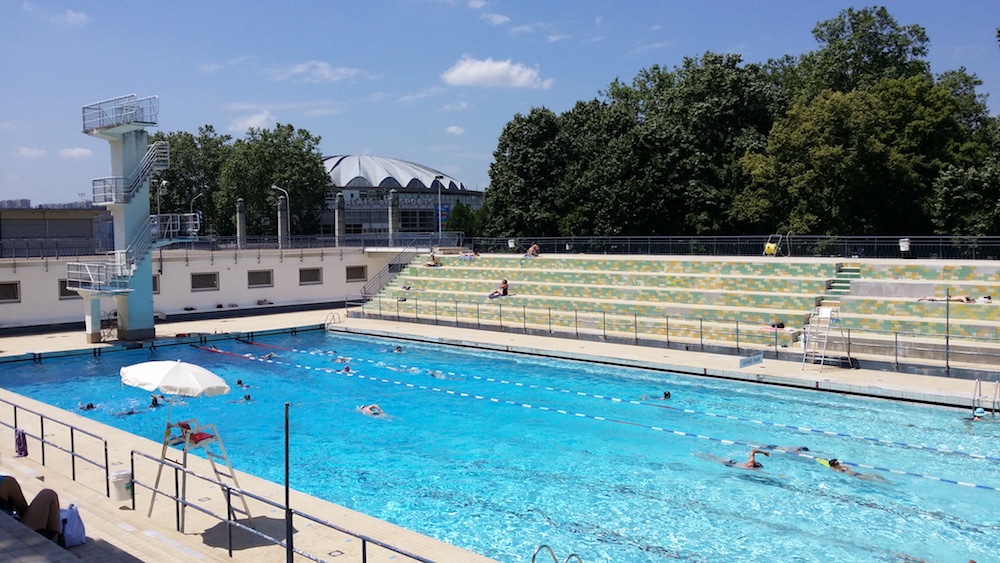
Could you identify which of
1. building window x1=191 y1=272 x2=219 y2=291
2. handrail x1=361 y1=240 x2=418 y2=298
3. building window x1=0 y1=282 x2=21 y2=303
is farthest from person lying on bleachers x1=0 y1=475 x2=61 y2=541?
handrail x1=361 y1=240 x2=418 y2=298

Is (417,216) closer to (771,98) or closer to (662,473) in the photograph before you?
(771,98)

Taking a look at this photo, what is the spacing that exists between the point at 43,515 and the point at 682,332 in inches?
766

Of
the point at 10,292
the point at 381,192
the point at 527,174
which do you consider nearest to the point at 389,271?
the point at 527,174

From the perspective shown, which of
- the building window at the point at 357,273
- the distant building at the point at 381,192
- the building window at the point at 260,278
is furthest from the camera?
the distant building at the point at 381,192

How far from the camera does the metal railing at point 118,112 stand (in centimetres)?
2548

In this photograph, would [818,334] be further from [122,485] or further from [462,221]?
[462,221]

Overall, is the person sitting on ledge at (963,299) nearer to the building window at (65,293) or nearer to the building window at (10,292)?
the building window at (65,293)

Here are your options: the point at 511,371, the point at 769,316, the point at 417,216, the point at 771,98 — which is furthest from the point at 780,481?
the point at 417,216

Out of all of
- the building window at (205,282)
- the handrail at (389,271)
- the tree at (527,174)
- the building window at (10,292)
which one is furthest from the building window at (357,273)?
the building window at (10,292)

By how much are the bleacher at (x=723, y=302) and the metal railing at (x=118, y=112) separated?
11.8 m

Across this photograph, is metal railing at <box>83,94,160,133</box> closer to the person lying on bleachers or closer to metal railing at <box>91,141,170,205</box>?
metal railing at <box>91,141,170,205</box>

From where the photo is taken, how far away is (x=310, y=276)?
38406mm

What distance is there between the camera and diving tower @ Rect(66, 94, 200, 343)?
25.7 meters

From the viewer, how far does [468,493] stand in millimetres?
12789
